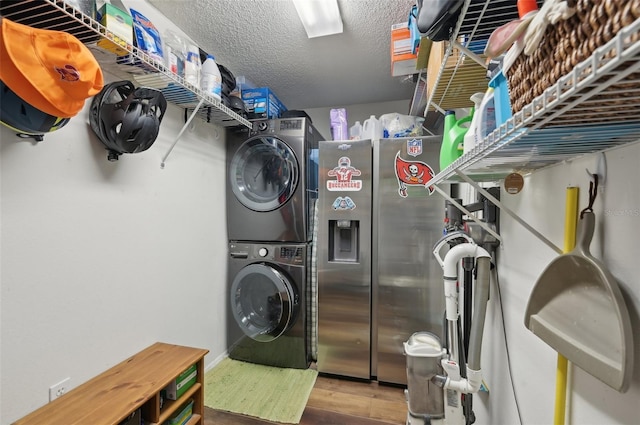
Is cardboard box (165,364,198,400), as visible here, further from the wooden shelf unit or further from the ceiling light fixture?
the ceiling light fixture

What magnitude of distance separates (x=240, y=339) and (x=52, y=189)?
1752 mm

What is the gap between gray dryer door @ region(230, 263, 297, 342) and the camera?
6.95 ft

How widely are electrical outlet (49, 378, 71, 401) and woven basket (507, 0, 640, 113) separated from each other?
1875mm

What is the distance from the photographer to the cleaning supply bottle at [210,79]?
5.61ft

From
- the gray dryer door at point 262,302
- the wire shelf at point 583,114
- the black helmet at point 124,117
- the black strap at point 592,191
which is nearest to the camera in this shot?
the wire shelf at point 583,114

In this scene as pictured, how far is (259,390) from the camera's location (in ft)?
6.42

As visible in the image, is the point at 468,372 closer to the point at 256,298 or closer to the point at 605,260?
the point at 605,260

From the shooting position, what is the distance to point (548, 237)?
857 mm

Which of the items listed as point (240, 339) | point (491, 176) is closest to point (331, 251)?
point (240, 339)

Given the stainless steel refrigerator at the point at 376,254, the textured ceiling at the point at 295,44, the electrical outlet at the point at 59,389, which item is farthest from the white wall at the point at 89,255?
the stainless steel refrigerator at the point at 376,254

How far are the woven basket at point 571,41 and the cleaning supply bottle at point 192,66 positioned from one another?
64.1 inches

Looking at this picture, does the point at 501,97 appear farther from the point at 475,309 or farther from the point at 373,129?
the point at 373,129

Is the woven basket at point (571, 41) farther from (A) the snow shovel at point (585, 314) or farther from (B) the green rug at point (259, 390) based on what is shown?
(B) the green rug at point (259, 390)

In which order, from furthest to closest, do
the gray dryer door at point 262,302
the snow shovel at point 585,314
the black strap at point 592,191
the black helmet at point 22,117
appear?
the gray dryer door at point 262,302 → the black helmet at point 22,117 → the black strap at point 592,191 → the snow shovel at point 585,314
